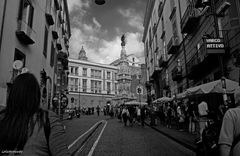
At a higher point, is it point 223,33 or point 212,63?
point 223,33

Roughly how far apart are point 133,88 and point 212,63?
49475 mm

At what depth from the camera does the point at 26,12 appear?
1519 centimetres

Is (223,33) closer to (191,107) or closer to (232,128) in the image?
(191,107)

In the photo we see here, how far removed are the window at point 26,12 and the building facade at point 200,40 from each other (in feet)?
37.5

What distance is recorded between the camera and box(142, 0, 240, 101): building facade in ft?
34.0

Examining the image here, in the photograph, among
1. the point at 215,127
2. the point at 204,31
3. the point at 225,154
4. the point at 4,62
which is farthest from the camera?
the point at 204,31

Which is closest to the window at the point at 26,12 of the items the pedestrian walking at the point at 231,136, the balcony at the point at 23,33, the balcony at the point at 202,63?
the balcony at the point at 23,33

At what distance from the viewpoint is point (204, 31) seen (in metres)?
14.7

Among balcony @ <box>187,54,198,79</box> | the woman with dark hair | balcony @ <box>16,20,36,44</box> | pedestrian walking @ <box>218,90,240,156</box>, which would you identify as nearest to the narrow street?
pedestrian walking @ <box>218,90,240,156</box>

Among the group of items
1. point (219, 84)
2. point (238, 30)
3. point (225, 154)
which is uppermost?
point (238, 30)

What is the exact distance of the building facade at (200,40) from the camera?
10352mm

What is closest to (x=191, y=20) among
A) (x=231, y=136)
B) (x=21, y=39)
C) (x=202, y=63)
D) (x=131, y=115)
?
(x=202, y=63)

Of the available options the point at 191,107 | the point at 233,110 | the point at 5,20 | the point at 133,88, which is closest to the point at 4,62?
the point at 5,20

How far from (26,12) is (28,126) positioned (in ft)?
52.1
